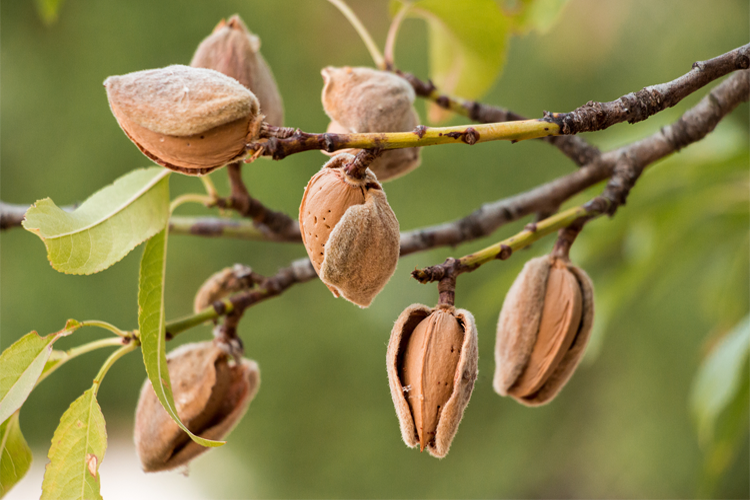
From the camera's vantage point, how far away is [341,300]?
6.93 feet

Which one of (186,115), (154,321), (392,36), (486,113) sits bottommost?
(154,321)

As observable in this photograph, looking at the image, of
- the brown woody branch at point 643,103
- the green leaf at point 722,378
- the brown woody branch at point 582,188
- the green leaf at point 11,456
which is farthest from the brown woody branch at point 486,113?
the green leaf at point 11,456

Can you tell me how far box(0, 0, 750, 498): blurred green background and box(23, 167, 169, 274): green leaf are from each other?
1231 mm

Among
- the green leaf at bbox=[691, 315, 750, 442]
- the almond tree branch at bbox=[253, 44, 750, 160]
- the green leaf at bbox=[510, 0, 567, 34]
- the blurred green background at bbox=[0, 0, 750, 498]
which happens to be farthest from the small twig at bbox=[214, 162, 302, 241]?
the blurred green background at bbox=[0, 0, 750, 498]

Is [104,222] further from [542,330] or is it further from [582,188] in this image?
[582,188]

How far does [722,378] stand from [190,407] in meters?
0.74

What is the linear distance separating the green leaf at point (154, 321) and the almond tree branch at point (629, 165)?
218mm

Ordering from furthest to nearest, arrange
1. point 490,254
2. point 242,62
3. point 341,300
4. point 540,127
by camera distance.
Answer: point 341,300 → point 242,62 → point 490,254 → point 540,127

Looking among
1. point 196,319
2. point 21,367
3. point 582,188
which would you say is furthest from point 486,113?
point 21,367

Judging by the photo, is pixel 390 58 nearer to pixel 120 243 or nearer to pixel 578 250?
pixel 120 243

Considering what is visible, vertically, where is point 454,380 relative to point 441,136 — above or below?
below

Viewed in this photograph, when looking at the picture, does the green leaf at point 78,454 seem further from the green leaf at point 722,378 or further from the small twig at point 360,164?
the green leaf at point 722,378

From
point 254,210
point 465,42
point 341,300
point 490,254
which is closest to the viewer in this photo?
point 490,254

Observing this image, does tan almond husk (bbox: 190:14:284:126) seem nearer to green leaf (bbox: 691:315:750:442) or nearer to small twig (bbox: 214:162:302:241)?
small twig (bbox: 214:162:302:241)
